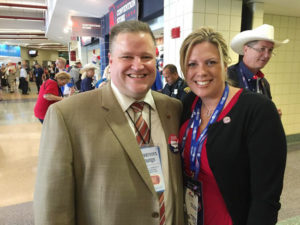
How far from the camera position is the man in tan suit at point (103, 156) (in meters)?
0.94

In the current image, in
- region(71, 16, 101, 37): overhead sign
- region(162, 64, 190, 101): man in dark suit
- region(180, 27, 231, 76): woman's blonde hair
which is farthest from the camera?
region(71, 16, 101, 37): overhead sign

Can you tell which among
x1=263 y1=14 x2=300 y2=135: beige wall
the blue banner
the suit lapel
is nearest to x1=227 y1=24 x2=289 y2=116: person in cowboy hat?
the suit lapel

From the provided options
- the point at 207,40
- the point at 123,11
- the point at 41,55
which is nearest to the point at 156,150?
the point at 207,40

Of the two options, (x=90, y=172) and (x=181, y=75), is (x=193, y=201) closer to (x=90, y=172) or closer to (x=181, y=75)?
(x=90, y=172)

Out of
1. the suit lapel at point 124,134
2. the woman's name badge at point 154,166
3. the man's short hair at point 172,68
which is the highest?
the man's short hair at point 172,68

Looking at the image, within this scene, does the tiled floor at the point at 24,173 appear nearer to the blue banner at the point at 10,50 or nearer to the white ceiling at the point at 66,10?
the white ceiling at the point at 66,10

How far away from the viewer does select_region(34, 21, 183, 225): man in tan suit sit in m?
0.94

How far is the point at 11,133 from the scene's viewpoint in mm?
5363

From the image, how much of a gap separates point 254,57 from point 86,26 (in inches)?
253

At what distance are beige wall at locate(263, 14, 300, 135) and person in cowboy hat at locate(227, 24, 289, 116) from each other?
238cm

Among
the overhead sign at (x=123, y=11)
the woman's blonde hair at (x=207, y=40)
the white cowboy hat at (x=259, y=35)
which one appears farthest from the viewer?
the overhead sign at (x=123, y=11)

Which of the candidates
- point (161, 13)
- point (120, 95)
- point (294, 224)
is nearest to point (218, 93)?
point (120, 95)

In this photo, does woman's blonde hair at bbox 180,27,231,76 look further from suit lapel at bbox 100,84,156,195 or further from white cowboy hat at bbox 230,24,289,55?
white cowboy hat at bbox 230,24,289,55

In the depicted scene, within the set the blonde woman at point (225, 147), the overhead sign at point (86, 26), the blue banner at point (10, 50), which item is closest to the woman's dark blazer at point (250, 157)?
the blonde woman at point (225, 147)
